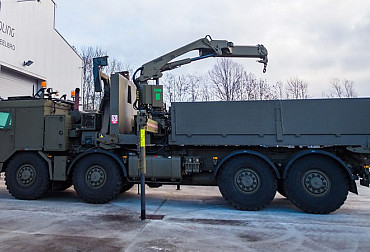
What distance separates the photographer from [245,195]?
6.97 meters

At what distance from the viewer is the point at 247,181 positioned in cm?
697

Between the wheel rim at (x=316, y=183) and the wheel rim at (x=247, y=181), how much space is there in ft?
3.86

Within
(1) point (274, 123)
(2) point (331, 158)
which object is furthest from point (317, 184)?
(1) point (274, 123)

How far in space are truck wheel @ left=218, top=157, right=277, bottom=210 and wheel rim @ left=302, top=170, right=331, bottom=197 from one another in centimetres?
77

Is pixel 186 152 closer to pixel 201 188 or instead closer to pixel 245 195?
pixel 245 195

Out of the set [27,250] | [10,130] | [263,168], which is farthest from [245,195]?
[10,130]

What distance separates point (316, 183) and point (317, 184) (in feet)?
0.11

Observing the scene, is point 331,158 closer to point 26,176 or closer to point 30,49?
point 26,176

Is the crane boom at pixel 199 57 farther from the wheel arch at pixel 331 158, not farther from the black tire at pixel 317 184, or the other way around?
the black tire at pixel 317 184

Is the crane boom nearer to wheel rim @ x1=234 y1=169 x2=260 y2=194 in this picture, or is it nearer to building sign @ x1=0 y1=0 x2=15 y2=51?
wheel rim @ x1=234 y1=169 x2=260 y2=194

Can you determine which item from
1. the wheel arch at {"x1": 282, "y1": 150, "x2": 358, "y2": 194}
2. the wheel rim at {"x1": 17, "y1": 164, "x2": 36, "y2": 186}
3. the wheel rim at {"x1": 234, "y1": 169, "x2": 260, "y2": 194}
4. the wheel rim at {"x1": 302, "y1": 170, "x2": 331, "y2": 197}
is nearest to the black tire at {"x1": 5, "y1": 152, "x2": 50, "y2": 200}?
the wheel rim at {"x1": 17, "y1": 164, "x2": 36, "y2": 186}

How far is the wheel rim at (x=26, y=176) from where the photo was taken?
809 cm

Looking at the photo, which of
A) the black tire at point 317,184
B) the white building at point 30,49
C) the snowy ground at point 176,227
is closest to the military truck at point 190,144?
the black tire at point 317,184

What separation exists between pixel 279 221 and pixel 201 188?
200 inches
